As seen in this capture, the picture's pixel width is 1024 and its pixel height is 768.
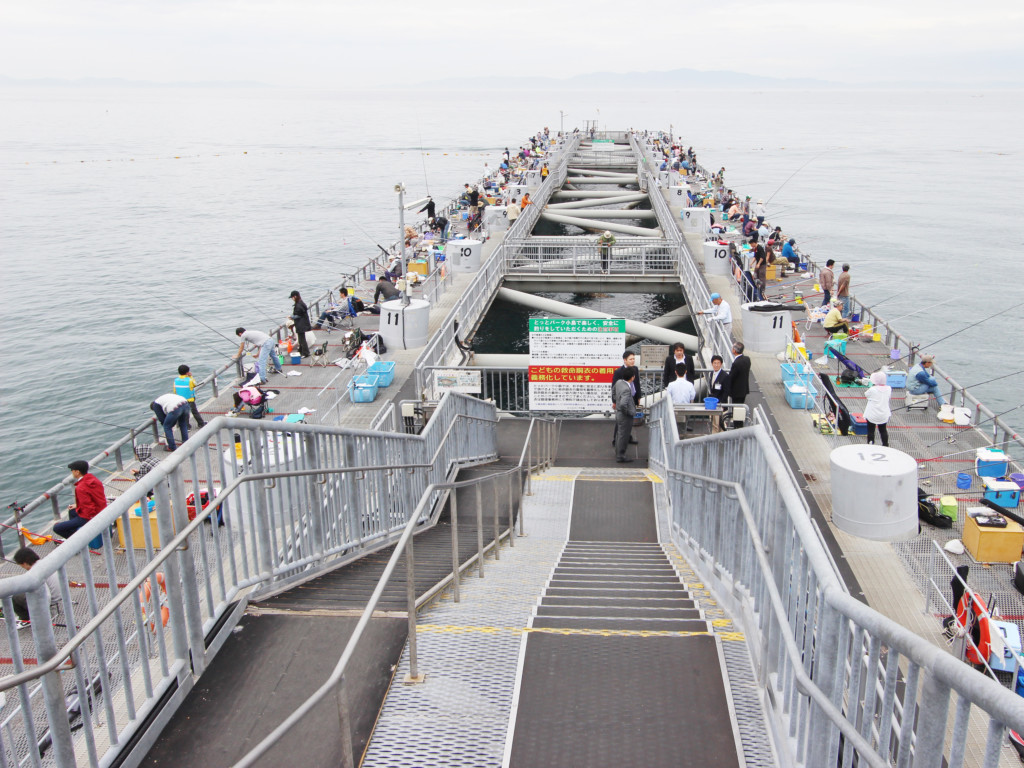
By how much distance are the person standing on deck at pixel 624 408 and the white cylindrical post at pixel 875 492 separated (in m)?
4.76

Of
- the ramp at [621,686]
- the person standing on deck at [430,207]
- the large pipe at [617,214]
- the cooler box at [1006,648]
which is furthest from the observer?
the large pipe at [617,214]

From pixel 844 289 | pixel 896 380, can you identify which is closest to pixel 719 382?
pixel 896 380

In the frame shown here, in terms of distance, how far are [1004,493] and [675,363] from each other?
5.63m

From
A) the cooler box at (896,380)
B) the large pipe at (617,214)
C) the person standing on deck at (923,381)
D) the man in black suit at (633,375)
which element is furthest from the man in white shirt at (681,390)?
the large pipe at (617,214)

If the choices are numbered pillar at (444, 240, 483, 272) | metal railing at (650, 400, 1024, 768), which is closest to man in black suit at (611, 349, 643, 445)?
metal railing at (650, 400, 1024, 768)

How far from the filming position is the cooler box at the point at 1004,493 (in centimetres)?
1282

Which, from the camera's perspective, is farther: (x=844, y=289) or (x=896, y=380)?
(x=844, y=289)

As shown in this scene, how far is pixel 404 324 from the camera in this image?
20031 mm

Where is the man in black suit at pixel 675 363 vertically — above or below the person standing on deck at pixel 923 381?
above

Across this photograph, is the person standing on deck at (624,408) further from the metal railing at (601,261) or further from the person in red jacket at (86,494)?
the metal railing at (601,261)

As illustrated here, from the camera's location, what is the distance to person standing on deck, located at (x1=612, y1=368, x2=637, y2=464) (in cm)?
1426

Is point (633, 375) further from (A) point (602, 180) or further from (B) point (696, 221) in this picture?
(A) point (602, 180)

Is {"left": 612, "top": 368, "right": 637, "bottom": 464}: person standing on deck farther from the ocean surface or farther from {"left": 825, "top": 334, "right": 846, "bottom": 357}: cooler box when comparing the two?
the ocean surface

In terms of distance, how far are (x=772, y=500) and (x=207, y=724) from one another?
316 centimetres
